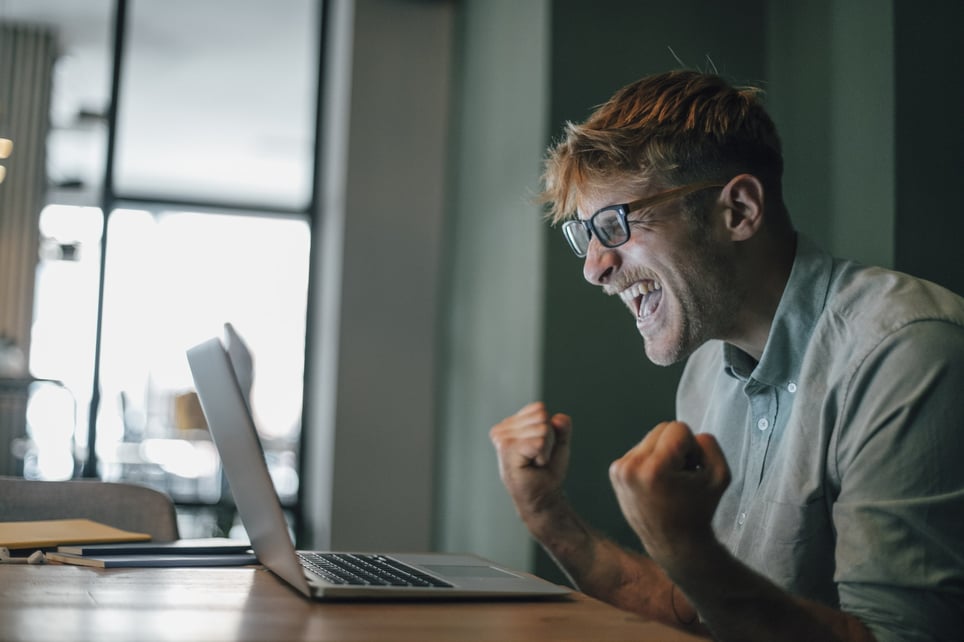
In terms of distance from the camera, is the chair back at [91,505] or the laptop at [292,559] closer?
the laptop at [292,559]

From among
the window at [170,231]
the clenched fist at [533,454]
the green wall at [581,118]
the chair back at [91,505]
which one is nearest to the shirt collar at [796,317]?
the clenched fist at [533,454]

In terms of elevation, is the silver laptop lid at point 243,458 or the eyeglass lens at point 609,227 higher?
the eyeglass lens at point 609,227

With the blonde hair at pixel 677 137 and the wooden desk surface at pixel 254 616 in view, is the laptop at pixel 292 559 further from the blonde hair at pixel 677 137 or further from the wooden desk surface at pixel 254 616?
the blonde hair at pixel 677 137

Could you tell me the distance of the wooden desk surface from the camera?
81 cm

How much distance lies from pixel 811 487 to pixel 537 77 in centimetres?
171

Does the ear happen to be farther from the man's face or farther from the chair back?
the chair back

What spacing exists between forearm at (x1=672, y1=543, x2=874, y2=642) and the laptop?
15 cm

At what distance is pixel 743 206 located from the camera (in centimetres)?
154

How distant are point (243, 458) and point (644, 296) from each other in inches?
31.6

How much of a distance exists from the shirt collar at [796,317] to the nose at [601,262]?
292 millimetres

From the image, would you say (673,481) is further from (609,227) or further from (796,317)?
(609,227)

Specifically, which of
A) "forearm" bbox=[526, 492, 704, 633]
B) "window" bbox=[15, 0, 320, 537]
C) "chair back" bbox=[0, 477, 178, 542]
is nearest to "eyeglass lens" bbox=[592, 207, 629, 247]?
"forearm" bbox=[526, 492, 704, 633]

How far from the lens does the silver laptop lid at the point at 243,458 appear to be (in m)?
1.02

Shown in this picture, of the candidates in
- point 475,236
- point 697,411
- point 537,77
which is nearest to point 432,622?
point 697,411
